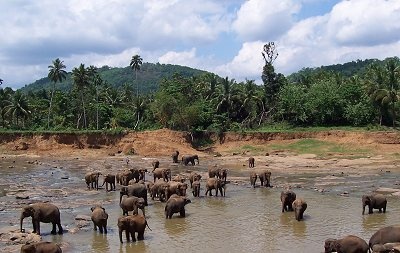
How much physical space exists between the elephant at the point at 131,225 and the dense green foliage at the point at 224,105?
45.3m

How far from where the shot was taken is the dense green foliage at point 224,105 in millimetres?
64875

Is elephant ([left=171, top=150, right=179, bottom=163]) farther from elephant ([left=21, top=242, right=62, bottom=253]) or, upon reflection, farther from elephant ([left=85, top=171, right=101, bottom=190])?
elephant ([left=21, top=242, right=62, bottom=253])

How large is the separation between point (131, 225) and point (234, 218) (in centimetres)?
605

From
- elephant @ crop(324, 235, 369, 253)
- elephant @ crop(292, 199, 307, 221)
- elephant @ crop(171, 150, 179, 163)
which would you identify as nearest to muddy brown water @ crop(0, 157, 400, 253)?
elephant @ crop(292, 199, 307, 221)

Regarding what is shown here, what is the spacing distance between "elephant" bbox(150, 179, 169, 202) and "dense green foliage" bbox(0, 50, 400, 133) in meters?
36.2

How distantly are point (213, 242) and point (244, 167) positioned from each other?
1090 inches

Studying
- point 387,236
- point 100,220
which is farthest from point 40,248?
point 387,236

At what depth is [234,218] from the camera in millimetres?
23141

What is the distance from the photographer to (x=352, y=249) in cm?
1491

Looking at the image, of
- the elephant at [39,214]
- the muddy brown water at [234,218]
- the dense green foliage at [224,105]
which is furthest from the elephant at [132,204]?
the dense green foliage at [224,105]

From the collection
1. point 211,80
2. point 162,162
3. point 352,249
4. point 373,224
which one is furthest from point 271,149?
point 352,249

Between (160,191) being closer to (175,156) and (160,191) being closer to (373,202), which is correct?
(373,202)

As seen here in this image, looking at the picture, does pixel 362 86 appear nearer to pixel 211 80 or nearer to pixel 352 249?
pixel 211 80

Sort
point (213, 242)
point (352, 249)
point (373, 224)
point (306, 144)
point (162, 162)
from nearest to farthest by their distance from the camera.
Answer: point (352, 249), point (213, 242), point (373, 224), point (162, 162), point (306, 144)
